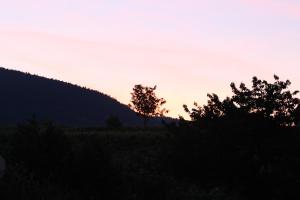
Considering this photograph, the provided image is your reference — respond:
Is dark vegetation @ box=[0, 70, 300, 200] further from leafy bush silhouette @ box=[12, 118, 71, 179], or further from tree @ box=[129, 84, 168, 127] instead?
tree @ box=[129, 84, 168, 127]

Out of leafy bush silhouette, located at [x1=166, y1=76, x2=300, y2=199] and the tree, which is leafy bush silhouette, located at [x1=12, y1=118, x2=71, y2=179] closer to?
leafy bush silhouette, located at [x1=166, y1=76, x2=300, y2=199]

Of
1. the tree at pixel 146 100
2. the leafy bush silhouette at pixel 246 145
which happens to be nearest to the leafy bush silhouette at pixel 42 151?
the leafy bush silhouette at pixel 246 145

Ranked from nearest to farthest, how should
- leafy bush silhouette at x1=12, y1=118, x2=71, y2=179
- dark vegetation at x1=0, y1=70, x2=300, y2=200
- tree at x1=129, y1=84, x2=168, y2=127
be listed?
leafy bush silhouette at x1=12, y1=118, x2=71, y2=179 → dark vegetation at x1=0, y1=70, x2=300, y2=200 → tree at x1=129, y1=84, x2=168, y2=127

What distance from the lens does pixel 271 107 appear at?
105 feet

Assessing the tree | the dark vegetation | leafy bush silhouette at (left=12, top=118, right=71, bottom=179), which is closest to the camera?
leafy bush silhouette at (left=12, top=118, right=71, bottom=179)

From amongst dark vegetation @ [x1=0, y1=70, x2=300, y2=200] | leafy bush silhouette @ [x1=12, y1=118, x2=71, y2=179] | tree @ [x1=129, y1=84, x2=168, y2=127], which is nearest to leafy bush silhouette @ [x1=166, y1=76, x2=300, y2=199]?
dark vegetation @ [x1=0, y1=70, x2=300, y2=200]

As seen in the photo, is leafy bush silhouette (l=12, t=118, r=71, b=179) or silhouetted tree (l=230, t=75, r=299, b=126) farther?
silhouetted tree (l=230, t=75, r=299, b=126)

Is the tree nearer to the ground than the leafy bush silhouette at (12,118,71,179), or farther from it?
farther from it

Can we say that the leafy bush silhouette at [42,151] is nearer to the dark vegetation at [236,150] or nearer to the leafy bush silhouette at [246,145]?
the dark vegetation at [236,150]

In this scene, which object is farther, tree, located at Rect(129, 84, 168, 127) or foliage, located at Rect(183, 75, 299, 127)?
tree, located at Rect(129, 84, 168, 127)

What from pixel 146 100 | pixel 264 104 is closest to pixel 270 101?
pixel 264 104

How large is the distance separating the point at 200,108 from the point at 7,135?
2127cm

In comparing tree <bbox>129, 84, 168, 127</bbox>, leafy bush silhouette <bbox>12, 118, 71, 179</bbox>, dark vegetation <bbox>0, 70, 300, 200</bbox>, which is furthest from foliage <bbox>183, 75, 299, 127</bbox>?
tree <bbox>129, 84, 168, 127</bbox>

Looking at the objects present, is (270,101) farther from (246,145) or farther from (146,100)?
(146,100)
